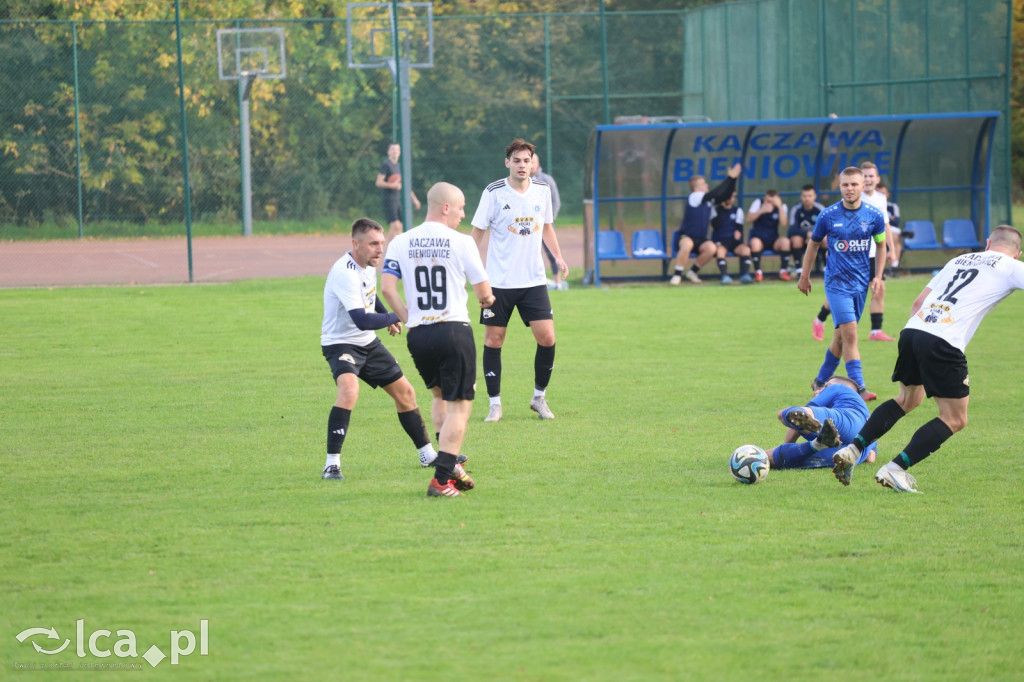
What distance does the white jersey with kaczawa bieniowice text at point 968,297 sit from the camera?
6473 mm

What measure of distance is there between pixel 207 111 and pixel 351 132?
3100mm

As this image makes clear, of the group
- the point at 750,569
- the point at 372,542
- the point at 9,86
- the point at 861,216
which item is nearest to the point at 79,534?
the point at 372,542

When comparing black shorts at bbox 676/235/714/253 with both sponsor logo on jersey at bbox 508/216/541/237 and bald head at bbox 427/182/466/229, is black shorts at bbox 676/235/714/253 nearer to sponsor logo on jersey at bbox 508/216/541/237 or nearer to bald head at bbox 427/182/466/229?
sponsor logo on jersey at bbox 508/216/541/237

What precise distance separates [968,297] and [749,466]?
1548 millimetres

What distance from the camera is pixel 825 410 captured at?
7000 millimetres

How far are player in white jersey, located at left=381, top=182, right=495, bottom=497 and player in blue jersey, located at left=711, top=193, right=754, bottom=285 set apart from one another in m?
12.3

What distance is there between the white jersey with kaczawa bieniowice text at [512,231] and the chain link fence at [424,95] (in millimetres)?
12442

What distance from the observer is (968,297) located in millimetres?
6508

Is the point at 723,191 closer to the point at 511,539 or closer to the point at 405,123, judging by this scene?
the point at 405,123

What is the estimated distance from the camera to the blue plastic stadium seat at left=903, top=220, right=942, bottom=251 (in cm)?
1912

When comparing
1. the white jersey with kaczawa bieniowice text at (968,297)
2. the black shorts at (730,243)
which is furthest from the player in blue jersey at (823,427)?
the black shorts at (730,243)

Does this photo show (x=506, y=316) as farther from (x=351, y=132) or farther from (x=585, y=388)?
(x=351, y=132)

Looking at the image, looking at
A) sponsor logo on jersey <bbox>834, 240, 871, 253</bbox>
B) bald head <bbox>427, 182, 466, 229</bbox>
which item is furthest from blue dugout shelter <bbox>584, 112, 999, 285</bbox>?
bald head <bbox>427, 182, 466, 229</bbox>

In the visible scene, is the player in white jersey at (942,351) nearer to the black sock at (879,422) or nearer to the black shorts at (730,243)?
the black sock at (879,422)
